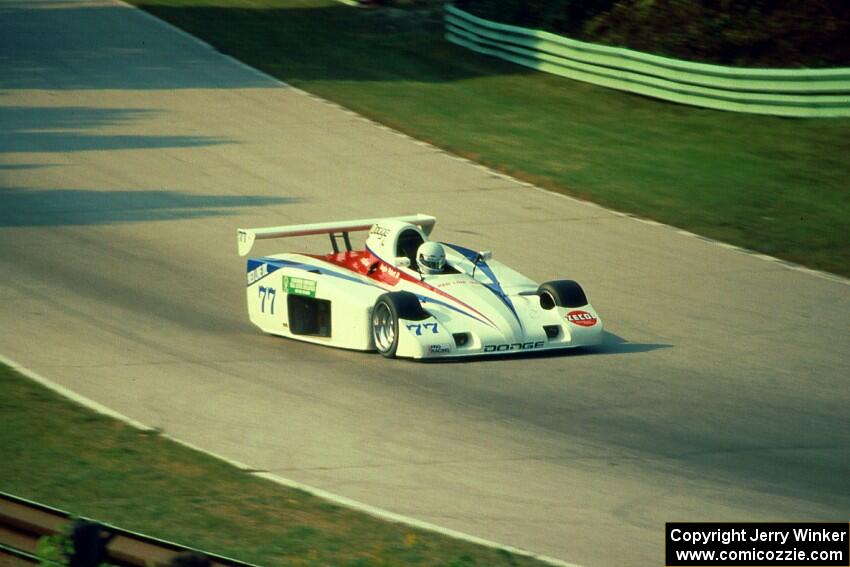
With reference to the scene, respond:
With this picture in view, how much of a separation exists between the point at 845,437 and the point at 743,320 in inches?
175

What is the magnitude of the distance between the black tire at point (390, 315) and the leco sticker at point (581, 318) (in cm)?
157

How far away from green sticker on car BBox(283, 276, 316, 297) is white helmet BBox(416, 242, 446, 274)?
1.22 metres

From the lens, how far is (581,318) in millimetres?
14102

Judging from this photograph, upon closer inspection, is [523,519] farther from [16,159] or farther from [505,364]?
[16,159]

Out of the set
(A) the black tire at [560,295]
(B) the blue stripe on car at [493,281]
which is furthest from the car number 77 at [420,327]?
(A) the black tire at [560,295]

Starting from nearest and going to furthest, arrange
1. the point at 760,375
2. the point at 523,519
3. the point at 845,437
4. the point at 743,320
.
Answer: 1. the point at 523,519
2. the point at 845,437
3. the point at 760,375
4. the point at 743,320

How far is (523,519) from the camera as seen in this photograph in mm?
9391

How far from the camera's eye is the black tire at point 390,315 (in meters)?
13.5

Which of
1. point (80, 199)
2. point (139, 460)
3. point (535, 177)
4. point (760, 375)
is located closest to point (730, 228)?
point (535, 177)

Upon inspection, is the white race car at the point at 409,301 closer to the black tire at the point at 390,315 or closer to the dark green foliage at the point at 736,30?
the black tire at the point at 390,315

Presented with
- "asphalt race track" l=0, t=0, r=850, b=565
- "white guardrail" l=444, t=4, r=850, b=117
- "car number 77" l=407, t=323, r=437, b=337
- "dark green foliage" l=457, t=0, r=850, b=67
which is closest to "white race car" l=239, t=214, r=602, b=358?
"car number 77" l=407, t=323, r=437, b=337

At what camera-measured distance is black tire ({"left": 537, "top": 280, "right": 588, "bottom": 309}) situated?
14.1m

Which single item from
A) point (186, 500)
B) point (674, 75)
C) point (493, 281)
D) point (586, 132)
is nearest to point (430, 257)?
point (493, 281)

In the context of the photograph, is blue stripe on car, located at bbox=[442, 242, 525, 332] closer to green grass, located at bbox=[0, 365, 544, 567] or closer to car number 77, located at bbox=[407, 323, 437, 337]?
car number 77, located at bbox=[407, 323, 437, 337]
